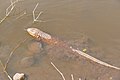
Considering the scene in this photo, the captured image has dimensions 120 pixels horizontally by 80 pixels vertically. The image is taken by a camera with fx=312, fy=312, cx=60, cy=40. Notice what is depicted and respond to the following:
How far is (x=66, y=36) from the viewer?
24.0ft

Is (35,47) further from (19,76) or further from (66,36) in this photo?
(19,76)

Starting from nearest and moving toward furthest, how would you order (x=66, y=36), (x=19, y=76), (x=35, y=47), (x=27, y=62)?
1. (x=19, y=76)
2. (x=27, y=62)
3. (x=35, y=47)
4. (x=66, y=36)

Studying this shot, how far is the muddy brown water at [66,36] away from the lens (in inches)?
254

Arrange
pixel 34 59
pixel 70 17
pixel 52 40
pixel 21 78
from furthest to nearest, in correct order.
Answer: pixel 70 17, pixel 52 40, pixel 34 59, pixel 21 78

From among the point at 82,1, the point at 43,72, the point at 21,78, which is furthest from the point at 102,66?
the point at 82,1

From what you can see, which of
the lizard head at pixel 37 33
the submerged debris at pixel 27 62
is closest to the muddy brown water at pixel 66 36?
the submerged debris at pixel 27 62

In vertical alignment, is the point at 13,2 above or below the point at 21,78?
above

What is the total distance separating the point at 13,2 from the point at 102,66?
3181 mm

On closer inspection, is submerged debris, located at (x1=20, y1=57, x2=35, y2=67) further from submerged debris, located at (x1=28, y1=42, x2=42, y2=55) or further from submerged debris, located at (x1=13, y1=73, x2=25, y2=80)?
submerged debris, located at (x1=13, y1=73, x2=25, y2=80)

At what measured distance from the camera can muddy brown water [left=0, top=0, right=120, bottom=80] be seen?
6441 mm

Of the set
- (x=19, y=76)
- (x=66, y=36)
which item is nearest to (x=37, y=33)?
(x=66, y=36)

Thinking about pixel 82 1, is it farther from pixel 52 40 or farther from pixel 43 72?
pixel 43 72

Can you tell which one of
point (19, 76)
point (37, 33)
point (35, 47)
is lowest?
point (19, 76)

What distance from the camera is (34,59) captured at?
669 centimetres
